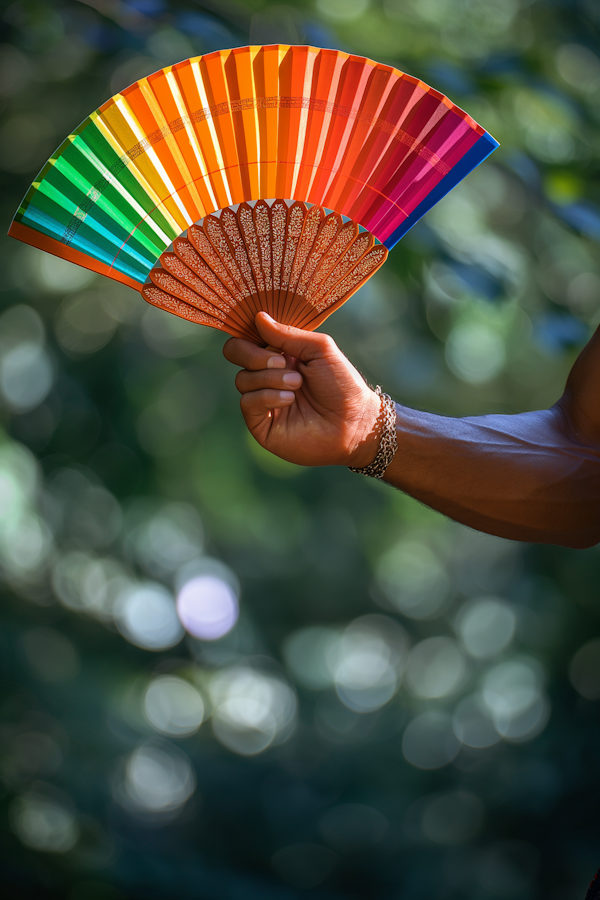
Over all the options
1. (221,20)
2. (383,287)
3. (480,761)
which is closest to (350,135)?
(221,20)

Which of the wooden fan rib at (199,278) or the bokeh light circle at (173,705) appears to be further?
the bokeh light circle at (173,705)

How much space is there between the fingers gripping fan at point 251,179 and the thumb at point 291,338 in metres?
0.05

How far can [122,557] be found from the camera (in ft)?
9.61

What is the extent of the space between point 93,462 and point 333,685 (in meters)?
1.64

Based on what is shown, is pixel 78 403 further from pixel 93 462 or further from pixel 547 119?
pixel 547 119

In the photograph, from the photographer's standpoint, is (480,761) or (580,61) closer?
(580,61)

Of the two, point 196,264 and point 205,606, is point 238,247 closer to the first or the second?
point 196,264

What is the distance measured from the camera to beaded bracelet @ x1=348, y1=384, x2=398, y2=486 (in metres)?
1.09

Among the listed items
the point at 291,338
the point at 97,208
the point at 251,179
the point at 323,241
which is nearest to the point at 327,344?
the point at 291,338

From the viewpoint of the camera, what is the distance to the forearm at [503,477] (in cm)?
115

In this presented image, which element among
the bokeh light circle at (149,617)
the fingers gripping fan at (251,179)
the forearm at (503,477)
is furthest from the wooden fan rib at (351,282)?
the bokeh light circle at (149,617)

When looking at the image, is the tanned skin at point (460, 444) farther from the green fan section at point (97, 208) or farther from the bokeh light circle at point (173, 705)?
the bokeh light circle at point (173, 705)

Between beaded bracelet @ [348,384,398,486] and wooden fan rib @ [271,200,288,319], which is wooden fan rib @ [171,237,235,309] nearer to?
wooden fan rib @ [271,200,288,319]

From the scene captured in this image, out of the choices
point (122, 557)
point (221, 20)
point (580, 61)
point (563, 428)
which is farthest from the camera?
point (122, 557)
